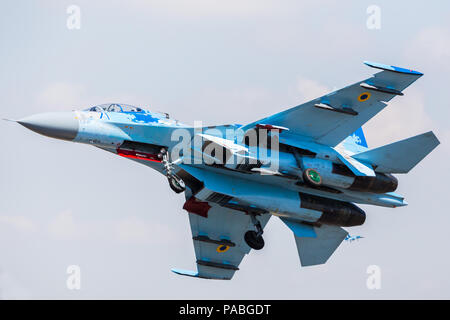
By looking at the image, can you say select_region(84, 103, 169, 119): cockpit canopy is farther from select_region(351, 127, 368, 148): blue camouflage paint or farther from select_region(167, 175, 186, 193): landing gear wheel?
select_region(351, 127, 368, 148): blue camouflage paint

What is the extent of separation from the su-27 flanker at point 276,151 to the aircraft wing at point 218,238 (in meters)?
2.23

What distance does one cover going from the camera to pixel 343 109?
2645 cm

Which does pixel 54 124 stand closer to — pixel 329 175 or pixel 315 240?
pixel 329 175

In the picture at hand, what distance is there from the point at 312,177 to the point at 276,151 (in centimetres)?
123

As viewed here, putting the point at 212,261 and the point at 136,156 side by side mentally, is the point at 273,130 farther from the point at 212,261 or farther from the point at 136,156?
the point at 212,261

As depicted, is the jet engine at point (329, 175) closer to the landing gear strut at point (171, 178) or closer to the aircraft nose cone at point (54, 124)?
the landing gear strut at point (171, 178)

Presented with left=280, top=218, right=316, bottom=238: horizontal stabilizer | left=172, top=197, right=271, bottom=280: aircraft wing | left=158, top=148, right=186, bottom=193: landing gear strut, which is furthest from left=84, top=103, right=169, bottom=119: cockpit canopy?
left=280, top=218, right=316, bottom=238: horizontal stabilizer

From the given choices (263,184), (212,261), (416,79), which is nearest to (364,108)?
(416,79)

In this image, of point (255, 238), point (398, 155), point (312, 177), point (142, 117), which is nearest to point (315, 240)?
point (255, 238)

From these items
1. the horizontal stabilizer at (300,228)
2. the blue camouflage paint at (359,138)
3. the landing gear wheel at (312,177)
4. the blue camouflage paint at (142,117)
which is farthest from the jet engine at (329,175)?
the blue camouflage paint at (142,117)

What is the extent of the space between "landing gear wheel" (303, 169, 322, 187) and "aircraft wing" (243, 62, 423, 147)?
1213mm

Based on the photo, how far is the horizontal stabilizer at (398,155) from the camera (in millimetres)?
26875

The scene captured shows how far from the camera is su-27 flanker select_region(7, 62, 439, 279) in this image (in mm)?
25906

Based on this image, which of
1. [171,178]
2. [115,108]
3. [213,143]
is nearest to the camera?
[213,143]
